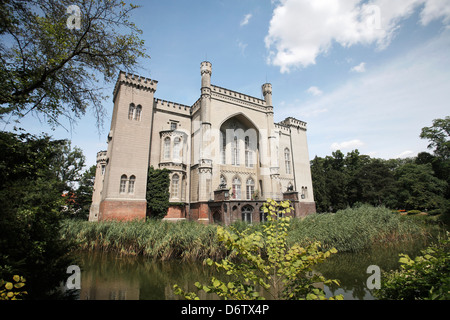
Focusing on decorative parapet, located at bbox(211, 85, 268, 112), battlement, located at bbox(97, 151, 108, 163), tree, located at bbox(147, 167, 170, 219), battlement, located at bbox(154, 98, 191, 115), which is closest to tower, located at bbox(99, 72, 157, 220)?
tree, located at bbox(147, 167, 170, 219)

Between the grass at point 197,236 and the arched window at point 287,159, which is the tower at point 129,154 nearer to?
the grass at point 197,236

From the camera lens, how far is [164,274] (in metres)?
7.23

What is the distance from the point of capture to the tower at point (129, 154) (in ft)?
54.7

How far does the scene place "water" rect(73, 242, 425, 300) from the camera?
5.57m

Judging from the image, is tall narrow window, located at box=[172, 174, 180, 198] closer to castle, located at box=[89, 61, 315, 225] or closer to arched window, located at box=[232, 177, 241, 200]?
castle, located at box=[89, 61, 315, 225]

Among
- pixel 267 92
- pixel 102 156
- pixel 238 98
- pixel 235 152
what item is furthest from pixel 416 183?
pixel 102 156

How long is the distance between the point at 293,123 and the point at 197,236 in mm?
23661

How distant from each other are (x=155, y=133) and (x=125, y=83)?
489 cm

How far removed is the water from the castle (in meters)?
8.49

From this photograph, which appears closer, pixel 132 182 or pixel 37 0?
pixel 37 0

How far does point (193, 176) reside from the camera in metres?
20.5

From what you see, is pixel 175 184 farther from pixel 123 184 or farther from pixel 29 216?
pixel 29 216
